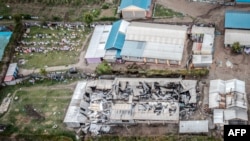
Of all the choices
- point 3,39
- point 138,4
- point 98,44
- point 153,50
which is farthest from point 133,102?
point 3,39

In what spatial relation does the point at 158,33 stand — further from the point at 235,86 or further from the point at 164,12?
the point at 235,86

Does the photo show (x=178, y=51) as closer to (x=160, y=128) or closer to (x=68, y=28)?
(x=160, y=128)

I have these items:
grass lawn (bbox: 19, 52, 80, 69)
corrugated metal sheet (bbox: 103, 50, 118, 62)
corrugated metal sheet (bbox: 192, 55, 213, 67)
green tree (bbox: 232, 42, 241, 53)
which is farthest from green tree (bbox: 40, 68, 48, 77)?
green tree (bbox: 232, 42, 241, 53)

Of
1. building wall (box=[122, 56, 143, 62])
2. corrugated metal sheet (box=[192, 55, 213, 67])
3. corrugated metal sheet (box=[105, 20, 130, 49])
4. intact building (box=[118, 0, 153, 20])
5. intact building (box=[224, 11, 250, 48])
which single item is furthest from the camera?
intact building (box=[118, 0, 153, 20])

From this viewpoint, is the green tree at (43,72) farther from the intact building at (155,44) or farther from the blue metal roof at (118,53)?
the intact building at (155,44)

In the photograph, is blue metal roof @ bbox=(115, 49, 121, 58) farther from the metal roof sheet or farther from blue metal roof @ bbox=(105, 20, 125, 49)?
the metal roof sheet

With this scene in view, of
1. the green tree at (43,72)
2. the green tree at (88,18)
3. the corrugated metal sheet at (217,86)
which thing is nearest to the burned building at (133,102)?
the corrugated metal sheet at (217,86)
